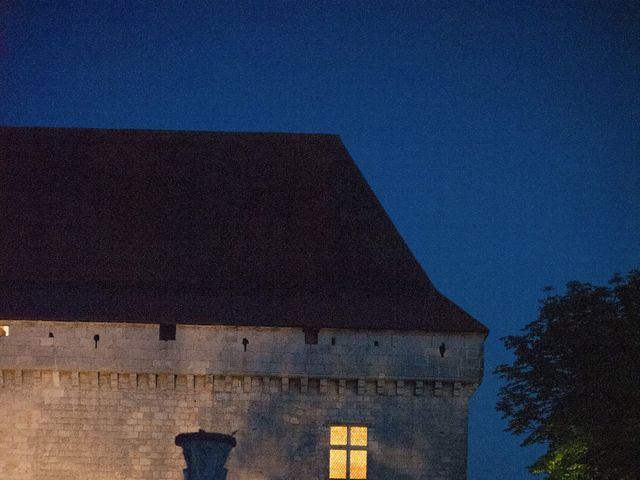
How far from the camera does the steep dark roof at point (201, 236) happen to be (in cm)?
1792

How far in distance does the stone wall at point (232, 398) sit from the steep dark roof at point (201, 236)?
42 cm

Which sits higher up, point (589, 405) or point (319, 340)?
point (319, 340)

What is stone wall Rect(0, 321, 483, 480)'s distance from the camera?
17438 mm

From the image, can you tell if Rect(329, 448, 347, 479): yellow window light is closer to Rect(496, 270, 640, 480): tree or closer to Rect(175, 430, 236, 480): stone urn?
Rect(496, 270, 640, 480): tree

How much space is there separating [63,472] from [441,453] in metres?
6.55

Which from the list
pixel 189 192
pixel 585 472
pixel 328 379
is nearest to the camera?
pixel 585 472

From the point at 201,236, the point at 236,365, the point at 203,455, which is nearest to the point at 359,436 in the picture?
the point at 236,365

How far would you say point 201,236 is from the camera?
1923cm

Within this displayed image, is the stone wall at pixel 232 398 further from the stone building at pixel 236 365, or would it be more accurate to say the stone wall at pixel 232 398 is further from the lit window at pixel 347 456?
the lit window at pixel 347 456

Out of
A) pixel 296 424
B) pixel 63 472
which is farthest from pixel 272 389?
pixel 63 472

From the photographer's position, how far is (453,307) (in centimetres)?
1820

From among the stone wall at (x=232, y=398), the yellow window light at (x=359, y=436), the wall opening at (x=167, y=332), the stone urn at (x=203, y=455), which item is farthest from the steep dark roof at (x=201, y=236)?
the stone urn at (x=203, y=455)

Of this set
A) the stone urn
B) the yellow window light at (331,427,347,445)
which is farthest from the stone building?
the stone urn

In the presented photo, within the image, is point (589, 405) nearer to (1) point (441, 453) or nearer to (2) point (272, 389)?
(1) point (441, 453)
